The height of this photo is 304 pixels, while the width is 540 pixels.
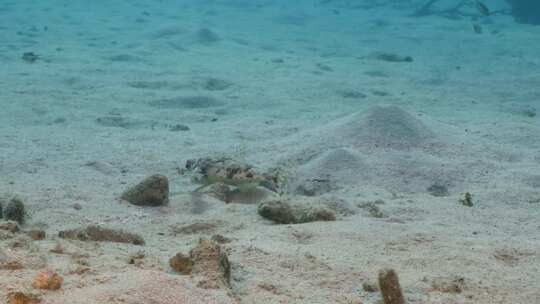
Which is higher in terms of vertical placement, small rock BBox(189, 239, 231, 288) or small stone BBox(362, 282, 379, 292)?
small rock BBox(189, 239, 231, 288)

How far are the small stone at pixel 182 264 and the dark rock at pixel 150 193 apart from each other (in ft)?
5.97

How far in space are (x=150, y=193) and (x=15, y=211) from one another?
104cm

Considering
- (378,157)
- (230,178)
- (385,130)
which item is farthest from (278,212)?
(385,130)

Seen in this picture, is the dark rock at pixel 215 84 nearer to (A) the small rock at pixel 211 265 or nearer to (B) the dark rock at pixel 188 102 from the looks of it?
(B) the dark rock at pixel 188 102

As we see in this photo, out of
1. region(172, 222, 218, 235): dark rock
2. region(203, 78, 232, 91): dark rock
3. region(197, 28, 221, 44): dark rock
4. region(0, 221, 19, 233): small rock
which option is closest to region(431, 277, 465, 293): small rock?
region(172, 222, 218, 235): dark rock

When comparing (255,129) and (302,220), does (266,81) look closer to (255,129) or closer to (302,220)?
(255,129)

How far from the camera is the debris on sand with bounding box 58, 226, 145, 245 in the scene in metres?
3.43

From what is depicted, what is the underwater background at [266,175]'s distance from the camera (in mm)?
Answer: 2945

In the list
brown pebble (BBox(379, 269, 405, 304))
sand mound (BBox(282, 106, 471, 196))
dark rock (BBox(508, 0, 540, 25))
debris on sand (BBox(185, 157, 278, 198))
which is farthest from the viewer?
dark rock (BBox(508, 0, 540, 25))

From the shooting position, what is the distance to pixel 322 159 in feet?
20.7

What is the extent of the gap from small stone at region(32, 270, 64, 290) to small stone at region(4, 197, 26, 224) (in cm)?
163

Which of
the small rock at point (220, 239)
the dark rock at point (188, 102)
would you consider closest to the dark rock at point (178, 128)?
the dark rock at point (188, 102)

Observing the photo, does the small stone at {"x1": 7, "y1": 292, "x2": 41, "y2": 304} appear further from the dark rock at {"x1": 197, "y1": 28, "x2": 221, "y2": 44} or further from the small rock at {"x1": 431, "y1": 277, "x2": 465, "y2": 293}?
the dark rock at {"x1": 197, "y1": 28, "x2": 221, "y2": 44}

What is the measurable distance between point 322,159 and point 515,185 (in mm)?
1939
